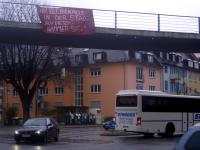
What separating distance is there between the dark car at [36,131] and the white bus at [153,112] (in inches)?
251

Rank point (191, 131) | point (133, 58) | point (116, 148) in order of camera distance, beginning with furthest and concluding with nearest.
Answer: point (133, 58) < point (116, 148) < point (191, 131)

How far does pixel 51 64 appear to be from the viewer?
6041cm

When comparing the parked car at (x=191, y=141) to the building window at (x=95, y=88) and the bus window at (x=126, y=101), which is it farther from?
the building window at (x=95, y=88)

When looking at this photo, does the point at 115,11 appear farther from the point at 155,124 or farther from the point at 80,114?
the point at 80,114

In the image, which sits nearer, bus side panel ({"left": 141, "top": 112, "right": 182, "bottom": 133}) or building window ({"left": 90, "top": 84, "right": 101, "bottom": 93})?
bus side panel ({"left": 141, "top": 112, "right": 182, "bottom": 133})

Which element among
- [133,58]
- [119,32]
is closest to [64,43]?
[119,32]

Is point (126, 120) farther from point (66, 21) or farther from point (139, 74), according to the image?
point (139, 74)

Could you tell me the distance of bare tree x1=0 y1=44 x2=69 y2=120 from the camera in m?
57.7

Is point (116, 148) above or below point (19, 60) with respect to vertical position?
below

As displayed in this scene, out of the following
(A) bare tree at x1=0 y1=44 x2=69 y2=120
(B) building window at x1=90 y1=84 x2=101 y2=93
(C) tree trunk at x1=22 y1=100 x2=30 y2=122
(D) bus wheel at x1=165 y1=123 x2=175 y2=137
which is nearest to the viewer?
(D) bus wheel at x1=165 y1=123 x2=175 y2=137

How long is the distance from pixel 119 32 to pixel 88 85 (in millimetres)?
57038

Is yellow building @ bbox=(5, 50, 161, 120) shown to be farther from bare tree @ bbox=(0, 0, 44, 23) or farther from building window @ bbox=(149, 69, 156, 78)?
bare tree @ bbox=(0, 0, 44, 23)

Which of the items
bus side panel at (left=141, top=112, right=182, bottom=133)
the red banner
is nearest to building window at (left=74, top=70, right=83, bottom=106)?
bus side panel at (left=141, top=112, right=182, bottom=133)

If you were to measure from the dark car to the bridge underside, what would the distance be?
4.55 meters
